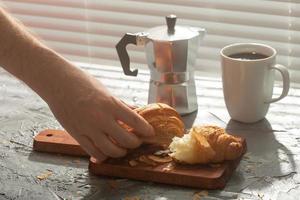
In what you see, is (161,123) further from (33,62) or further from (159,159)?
(33,62)

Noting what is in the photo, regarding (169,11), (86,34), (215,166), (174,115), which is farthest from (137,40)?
(86,34)

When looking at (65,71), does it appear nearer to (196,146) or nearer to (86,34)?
(196,146)

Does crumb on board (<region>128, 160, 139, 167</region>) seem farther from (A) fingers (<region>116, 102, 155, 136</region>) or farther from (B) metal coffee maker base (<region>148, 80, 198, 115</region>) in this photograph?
(B) metal coffee maker base (<region>148, 80, 198, 115</region>)

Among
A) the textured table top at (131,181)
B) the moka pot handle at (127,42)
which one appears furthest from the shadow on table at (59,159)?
the moka pot handle at (127,42)

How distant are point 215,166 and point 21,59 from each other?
13.0 inches

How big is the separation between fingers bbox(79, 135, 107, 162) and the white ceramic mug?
266 millimetres

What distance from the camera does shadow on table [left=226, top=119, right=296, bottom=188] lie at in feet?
3.79

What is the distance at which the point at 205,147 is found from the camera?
3.67ft

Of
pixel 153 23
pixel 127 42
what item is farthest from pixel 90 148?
pixel 153 23

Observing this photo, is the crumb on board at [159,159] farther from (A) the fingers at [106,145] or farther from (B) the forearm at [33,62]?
(B) the forearm at [33,62]

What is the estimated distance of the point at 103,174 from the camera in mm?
1151

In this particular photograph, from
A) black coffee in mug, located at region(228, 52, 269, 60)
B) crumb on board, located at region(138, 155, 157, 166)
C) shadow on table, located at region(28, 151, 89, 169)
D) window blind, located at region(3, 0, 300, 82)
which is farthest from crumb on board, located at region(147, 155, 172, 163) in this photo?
window blind, located at region(3, 0, 300, 82)

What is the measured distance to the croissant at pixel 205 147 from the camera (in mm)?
1123

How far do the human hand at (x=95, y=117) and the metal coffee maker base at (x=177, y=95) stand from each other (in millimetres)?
192
